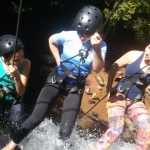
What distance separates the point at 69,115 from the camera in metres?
2.97

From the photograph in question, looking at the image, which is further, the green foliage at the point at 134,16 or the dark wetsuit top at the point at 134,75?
the green foliage at the point at 134,16

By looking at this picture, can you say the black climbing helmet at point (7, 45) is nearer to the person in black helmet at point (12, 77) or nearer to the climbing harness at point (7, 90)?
the person in black helmet at point (12, 77)

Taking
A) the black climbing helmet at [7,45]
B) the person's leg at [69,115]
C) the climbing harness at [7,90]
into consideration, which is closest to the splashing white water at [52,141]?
the person's leg at [69,115]

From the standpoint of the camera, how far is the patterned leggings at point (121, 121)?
2.96 m

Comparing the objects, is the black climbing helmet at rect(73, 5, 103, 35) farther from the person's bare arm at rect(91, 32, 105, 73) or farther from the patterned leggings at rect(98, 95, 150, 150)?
the patterned leggings at rect(98, 95, 150, 150)

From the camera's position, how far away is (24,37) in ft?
23.5

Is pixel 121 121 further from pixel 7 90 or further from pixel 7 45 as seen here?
pixel 7 45

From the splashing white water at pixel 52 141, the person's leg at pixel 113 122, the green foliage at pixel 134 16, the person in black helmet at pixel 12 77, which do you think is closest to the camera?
the person in black helmet at pixel 12 77

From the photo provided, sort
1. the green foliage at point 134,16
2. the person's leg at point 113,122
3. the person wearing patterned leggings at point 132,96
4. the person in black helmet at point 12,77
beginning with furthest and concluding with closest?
the green foliage at point 134,16, the person wearing patterned leggings at point 132,96, the person's leg at point 113,122, the person in black helmet at point 12,77

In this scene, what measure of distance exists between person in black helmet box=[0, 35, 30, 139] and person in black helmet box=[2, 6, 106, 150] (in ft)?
0.72

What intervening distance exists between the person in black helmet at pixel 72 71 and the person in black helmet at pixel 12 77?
22 centimetres

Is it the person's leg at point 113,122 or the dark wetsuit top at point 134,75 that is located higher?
the dark wetsuit top at point 134,75

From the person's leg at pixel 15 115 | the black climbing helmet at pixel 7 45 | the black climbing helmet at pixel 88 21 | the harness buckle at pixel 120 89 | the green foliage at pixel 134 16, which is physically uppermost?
the black climbing helmet at pixel 88 21

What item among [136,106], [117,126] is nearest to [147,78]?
[136,106]
